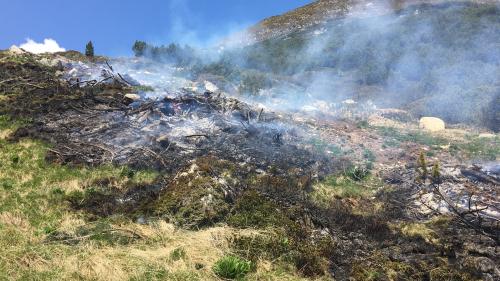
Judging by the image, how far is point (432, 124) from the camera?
922 inches

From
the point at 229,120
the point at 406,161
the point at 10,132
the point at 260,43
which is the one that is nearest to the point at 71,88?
the point at 10,132

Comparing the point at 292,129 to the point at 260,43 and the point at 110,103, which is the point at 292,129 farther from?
the point at 260,43

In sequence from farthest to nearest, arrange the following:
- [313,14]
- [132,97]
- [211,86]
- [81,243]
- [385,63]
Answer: [313,14] → [385,63] → [211,86] → [132,97] → [81,243]

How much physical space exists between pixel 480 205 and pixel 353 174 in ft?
13.6

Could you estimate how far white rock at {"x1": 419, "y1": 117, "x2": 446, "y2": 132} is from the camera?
75.6 ft

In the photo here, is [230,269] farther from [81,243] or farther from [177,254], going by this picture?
[81,243]

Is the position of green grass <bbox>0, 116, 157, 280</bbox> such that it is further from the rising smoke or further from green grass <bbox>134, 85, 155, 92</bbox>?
the rising smoke

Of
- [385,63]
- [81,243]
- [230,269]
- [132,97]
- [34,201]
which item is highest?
[132,97]

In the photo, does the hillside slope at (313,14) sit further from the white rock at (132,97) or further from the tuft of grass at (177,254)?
the tuft of grass at (177,254)

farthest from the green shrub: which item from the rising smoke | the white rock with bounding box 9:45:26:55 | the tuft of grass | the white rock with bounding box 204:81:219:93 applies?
the white rock with bounding box 9:45:26:55

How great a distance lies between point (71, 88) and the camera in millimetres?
20312

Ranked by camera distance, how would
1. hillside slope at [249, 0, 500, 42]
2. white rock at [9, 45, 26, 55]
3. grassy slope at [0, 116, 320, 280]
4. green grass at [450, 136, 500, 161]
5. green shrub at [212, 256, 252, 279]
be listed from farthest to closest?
hillside slope at [249, 0, 500, 42] < white rock at [9, 45, 26, 55] < green grass at [450, 136, 500, 161] < green shrub at [212, 256, 252, 279] < grassy slope at [0, 116, 320, 280]

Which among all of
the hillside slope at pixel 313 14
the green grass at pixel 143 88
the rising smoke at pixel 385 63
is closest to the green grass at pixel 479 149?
the rising smoke at pixel 385 63

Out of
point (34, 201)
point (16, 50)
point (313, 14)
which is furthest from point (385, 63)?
point (34, 201)
